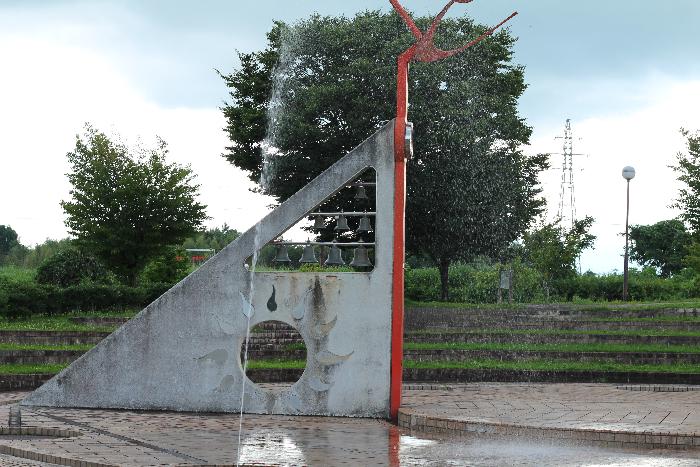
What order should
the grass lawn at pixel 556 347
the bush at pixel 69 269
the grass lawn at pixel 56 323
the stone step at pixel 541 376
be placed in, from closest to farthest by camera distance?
the stone step at pixel 541 376 < the grass lawn at pixel 556 347 < the grass lawn at pixel 56 323 < the bush at pixel 69 269

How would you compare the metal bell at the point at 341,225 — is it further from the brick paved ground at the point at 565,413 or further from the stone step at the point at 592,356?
the stone step at the point at 592,356

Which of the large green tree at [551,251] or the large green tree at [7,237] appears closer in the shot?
the large green tree at [551,251]

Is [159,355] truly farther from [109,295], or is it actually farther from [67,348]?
[109,295]

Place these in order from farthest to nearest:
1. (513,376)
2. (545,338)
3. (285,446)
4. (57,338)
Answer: (545,338)
(57,338)
(513,376)
(285,446)

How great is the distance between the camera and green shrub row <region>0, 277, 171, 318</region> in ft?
88.4

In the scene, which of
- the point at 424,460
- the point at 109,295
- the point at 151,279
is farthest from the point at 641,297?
the point at 424,460

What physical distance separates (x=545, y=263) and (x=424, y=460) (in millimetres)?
32392

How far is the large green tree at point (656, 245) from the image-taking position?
200 feet

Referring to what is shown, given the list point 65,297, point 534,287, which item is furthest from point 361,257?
point 534,287

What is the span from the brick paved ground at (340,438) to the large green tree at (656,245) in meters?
46.9

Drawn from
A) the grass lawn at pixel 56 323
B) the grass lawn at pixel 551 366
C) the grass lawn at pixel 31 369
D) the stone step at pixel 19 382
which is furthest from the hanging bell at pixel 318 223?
the grass lawn at pixel 56 323

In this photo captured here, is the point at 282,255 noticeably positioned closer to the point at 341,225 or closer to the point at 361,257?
the point at 341,225

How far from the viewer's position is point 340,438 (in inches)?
474

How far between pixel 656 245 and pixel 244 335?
51308 millimetres
